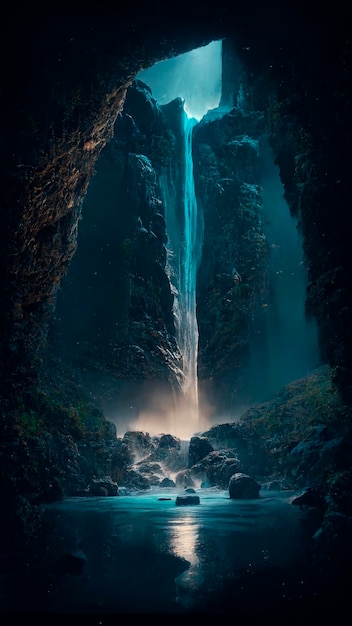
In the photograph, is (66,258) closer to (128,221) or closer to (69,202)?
(69,202)

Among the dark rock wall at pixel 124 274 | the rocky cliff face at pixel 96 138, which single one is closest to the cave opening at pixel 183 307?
the dark rock wall at pixel 124 274

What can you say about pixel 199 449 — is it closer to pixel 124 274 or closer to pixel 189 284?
pixel 124 274

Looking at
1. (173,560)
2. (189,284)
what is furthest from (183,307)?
(173,560)

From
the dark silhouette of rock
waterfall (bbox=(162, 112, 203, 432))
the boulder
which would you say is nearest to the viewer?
the boulder

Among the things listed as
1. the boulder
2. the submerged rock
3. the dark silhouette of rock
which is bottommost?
the submerged rock

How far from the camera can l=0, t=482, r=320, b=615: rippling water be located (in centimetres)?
458

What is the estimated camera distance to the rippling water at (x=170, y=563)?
15.0 ft

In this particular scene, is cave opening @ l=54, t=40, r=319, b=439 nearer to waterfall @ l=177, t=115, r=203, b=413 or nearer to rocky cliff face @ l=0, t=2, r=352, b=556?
waterfall @ l=177, t=115, r=203, b=413

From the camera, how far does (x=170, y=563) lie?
6.32 meters

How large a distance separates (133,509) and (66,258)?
10.9m

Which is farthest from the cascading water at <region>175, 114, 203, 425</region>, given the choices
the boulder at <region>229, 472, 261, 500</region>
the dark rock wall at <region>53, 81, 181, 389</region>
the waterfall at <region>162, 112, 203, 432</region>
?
the boulder at <region>229, 472, 261, 500</region>

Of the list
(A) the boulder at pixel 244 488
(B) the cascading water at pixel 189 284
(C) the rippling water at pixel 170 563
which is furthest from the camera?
(B) the cascading water at pixel 189 284

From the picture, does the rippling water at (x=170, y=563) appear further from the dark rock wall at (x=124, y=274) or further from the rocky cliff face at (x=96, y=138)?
the dark rock wall at (x=124, y=274)

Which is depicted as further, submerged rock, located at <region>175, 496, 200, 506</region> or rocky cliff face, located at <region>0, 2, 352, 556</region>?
submerged rock, located at <region>175, 496, 200, 506</region>
